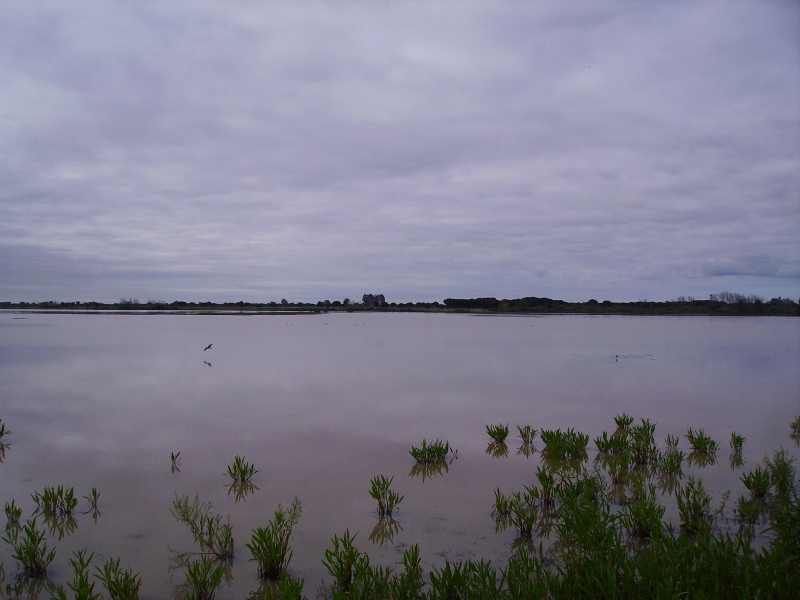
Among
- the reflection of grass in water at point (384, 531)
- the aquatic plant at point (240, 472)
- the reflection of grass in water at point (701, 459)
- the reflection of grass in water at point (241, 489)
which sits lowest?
the reflection of grass in water at point (384, 531)

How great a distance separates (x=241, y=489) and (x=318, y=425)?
3.28 m

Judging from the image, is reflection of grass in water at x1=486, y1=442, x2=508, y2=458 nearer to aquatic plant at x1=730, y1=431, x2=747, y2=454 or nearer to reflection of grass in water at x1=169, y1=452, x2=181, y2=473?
aquatic plant at x1=730, y1=431, x2=747, y2=454

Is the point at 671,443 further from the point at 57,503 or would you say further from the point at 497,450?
the point at 57,503

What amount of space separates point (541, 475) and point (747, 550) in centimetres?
221

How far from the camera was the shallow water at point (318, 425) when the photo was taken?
17.4 ft

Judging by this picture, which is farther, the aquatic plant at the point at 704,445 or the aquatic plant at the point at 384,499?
the aquatic plant at the point at 704,445

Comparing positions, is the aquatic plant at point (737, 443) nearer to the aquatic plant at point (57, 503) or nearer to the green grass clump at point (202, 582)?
the green grass clump at point (202, 582)

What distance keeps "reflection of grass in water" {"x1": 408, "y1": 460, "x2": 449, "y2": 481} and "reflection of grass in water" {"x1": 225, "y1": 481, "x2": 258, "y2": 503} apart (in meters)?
1.93

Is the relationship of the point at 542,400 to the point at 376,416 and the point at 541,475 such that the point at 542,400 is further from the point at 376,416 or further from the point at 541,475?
the point at 541,475

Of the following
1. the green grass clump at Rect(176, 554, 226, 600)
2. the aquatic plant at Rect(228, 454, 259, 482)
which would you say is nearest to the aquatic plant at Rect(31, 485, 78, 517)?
the aquatic plant at Rect(228, 454, 259, 482)

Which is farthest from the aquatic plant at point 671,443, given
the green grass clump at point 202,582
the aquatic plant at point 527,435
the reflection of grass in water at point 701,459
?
the green grass clump at point 202,582

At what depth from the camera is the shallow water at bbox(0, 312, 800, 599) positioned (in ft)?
17.4

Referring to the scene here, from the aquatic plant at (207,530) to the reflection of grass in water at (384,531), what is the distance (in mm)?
1271

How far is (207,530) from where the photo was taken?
5.32 m
